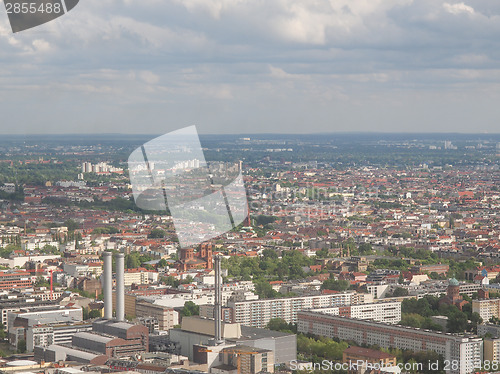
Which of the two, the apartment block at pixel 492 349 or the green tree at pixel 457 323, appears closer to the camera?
the apartment block at pixel 492 349

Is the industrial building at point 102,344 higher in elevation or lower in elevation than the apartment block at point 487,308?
higher

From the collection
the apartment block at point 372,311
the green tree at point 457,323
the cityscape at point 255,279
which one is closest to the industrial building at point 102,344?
the cityscape at point 255,279

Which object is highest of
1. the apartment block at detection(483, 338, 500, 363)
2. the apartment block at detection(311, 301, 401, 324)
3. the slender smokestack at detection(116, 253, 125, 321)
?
the slender smokestack at detection(116, 253, 125, 321)

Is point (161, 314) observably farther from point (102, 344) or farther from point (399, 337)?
point (399, 337)

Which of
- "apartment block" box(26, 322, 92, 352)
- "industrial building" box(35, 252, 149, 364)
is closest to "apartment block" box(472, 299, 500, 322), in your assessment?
"industrial building" box(35, 252, 149, 364)

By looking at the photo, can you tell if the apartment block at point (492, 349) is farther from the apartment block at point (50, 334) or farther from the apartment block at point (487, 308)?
the apartment block at point (50, 334)

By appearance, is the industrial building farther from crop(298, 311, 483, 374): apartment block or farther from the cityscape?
crop(298, 311, 483, 374): apartment block
